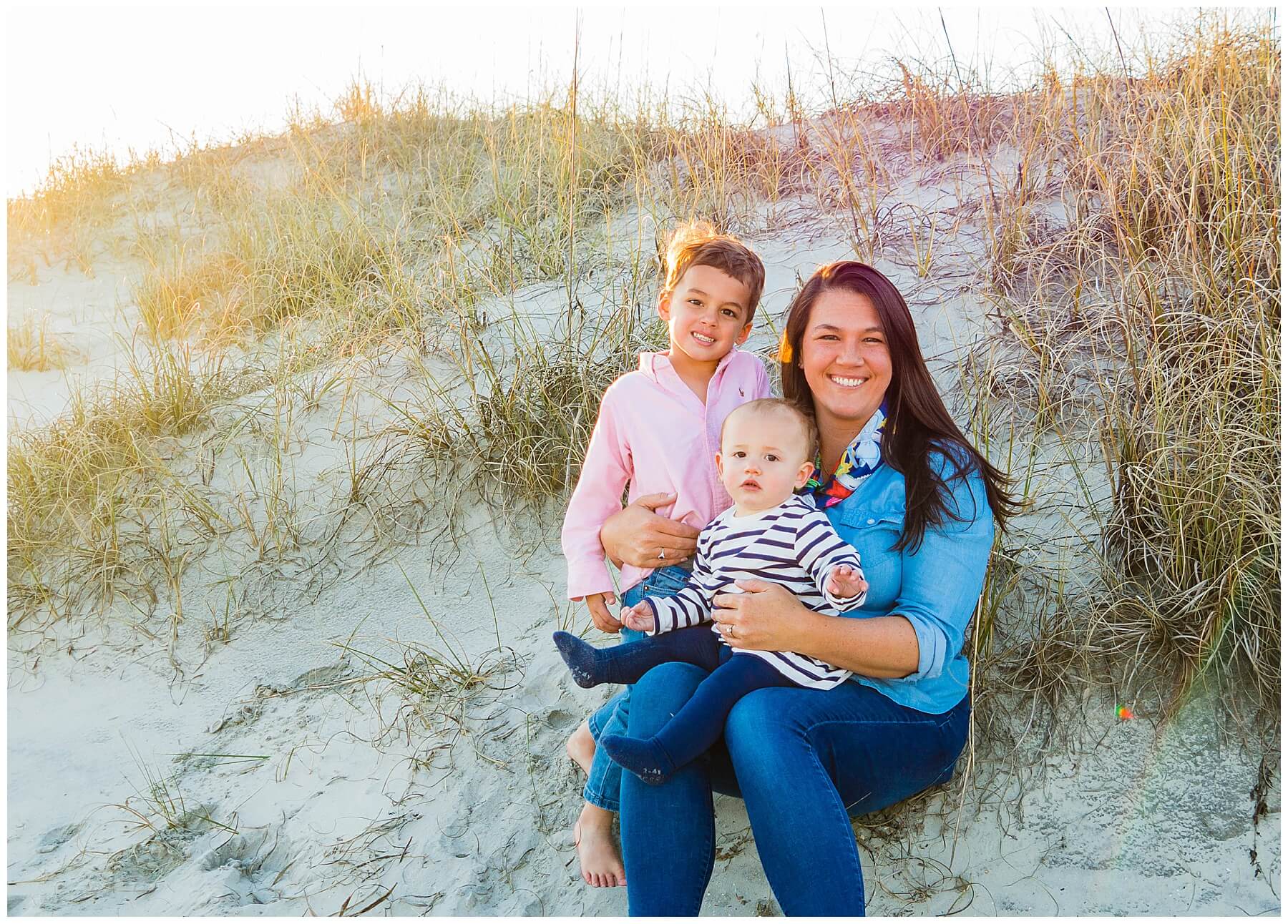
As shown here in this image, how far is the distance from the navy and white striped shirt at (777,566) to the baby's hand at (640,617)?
0.6 inches

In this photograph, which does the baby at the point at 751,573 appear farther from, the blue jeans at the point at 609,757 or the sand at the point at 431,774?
the sand at the point at 431,774

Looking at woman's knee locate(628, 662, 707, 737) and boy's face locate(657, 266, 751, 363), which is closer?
woman's knee locate(628, 662, 707, 737)

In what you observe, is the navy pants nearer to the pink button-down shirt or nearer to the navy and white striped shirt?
the navy and white striped shirt

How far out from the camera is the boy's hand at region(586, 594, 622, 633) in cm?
279

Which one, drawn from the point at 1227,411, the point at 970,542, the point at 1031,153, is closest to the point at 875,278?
the point at 970,542

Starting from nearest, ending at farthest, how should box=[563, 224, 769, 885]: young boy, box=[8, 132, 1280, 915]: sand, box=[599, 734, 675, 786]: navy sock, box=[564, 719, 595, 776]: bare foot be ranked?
box=[599, 734, 675, 786]: navy sock → box=[8, 132, 1280, 915]: sand → box=[563, 224, 769, 885]: young boy → box=[564, 719, 595, 776]: bare foot

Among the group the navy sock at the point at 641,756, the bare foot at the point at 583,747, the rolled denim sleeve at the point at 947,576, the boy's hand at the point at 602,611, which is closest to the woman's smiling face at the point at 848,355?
the rolled denim sleeve at the point at 947,576

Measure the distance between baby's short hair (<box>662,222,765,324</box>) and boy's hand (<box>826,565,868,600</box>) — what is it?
989 millimetres

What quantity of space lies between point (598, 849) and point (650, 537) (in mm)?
888

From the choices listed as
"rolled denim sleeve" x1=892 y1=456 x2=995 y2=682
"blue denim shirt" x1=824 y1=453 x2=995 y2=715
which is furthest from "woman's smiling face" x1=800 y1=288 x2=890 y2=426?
"rolled denim sleeve" x1=892 y1=456 x2=995 y2=682

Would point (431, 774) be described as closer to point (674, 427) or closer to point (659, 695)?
point (659, 695)

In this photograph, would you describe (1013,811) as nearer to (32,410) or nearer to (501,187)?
(501,187)

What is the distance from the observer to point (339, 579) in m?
4.32

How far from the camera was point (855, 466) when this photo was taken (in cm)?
249
